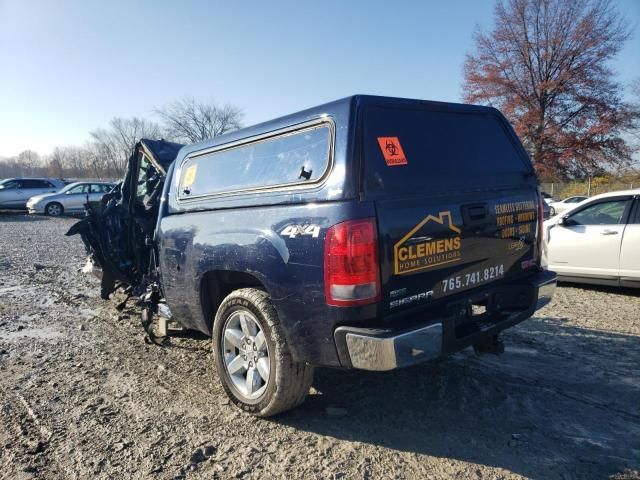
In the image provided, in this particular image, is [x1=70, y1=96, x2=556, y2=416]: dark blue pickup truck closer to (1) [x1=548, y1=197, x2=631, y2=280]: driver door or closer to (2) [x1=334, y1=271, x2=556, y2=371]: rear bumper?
(2) [x1=334, y1=271, x2=556, y2=371]: rear bumper

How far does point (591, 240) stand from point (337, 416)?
5.08 meters

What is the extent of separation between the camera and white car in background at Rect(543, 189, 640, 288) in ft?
19.5

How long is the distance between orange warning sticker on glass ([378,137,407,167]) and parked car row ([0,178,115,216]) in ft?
67.6

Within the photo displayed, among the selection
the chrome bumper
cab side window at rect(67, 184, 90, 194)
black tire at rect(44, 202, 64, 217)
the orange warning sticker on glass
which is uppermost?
cab side window at rect(67, 184, 90, 194)

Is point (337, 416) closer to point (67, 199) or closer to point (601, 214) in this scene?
point (601, 214)

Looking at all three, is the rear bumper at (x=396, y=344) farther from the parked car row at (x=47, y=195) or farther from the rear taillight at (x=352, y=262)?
the parked car row at (x=47, y=195)

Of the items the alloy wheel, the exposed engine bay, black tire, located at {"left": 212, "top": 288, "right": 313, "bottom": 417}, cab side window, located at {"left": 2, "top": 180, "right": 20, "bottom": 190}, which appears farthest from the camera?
cab side window, located at {"left": 2, "top": 180, "right": 20, "bottom": 190}

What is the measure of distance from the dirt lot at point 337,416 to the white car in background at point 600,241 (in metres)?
1.48

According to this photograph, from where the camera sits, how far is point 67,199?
2188 cm

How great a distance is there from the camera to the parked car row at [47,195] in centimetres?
2148

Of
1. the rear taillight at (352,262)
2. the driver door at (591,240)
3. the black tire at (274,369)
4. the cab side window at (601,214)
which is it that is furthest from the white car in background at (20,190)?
the rear taillight at (352,262)

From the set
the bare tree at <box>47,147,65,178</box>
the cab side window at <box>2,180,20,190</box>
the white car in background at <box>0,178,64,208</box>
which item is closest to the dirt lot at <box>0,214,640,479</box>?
the white car in background at <box>0,178,64,208</box>

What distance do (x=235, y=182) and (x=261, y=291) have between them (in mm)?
896

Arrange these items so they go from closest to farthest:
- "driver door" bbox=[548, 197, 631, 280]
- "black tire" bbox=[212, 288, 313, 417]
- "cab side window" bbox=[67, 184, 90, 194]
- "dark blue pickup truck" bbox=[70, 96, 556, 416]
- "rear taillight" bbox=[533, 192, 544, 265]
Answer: "dark blue pickup truck" bbox=[70, 96, 556, 416], "black tire" bbox=[212, 288, 313, 417], "rear taillight" bbox=[533, 192, 544, 265], "driver door" bbox=[548, 197, 631, 280], "cab side window" bbox=[67, 184, 90, 194]
